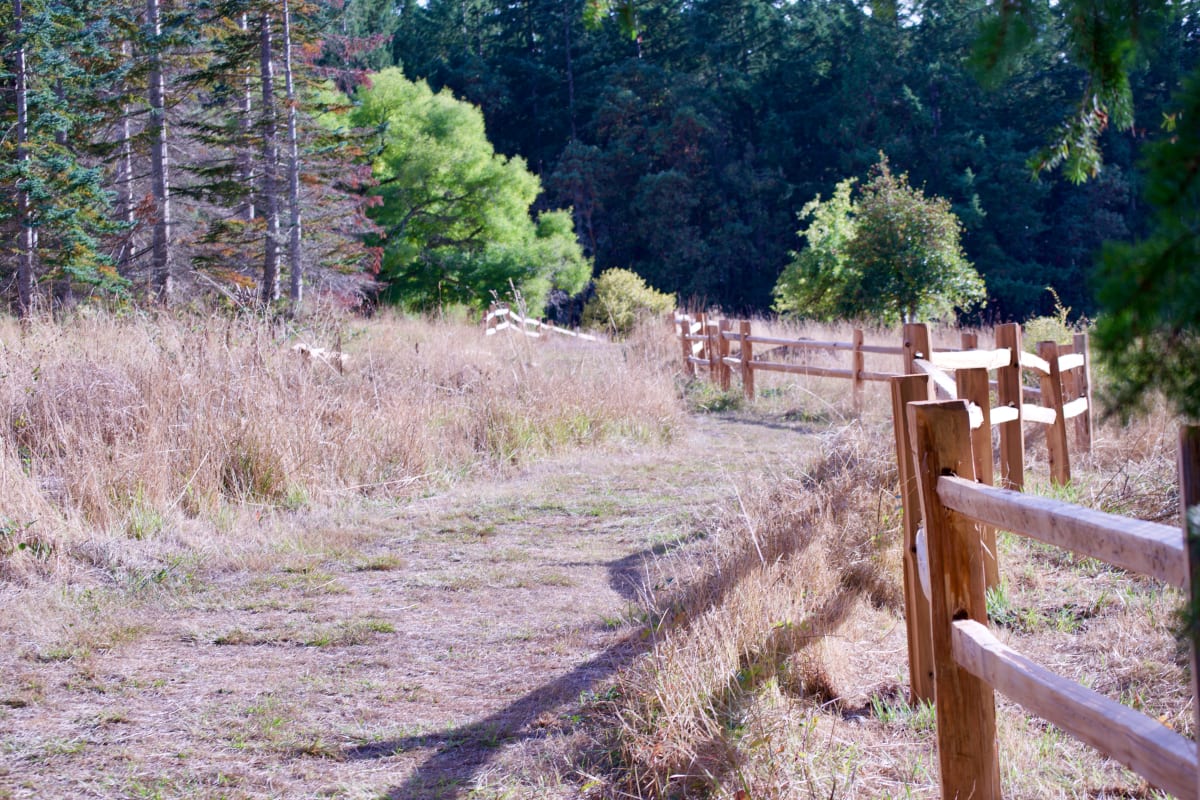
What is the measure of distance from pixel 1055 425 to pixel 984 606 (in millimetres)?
4645

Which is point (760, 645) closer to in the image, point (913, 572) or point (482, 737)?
point (913, 572)

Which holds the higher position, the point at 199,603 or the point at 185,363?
the point at 185,363

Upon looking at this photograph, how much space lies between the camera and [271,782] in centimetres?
322

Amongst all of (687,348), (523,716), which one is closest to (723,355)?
(687,348)

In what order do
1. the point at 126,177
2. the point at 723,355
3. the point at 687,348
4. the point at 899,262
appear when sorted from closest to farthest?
the point at 723,355, the point at 687,348, the point at 899,262, the point at 126,177

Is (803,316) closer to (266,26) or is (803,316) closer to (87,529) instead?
(266,26)

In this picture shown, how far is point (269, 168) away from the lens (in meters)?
20.0

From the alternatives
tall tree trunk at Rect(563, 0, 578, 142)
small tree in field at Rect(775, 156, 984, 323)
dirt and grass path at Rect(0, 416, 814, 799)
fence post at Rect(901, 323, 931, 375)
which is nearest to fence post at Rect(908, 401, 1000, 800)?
dirt and grass path at Rect(0, 416, 814, 799)

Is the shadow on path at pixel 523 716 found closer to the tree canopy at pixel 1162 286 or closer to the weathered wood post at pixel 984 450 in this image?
the weathered wood post at pixel 984 450

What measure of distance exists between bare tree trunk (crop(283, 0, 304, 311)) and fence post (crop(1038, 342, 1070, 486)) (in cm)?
1514

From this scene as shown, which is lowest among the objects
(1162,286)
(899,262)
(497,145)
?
(1162,286)

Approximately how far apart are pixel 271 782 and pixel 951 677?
84.3 inches

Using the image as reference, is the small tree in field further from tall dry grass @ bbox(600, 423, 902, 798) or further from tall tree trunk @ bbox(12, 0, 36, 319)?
tall tree trunk @ bbox(12, 0, 36, 319)

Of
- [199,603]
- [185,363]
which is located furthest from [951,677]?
[185,363]
